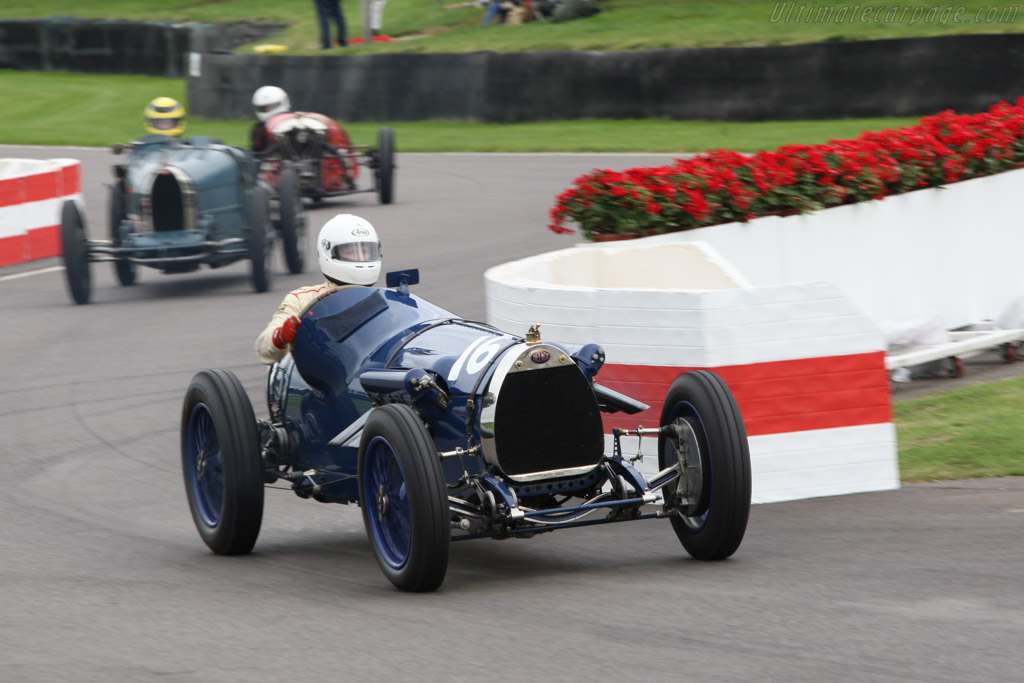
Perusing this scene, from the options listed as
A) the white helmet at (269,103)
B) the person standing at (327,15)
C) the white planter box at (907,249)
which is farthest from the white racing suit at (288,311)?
the person standing at (327,15)

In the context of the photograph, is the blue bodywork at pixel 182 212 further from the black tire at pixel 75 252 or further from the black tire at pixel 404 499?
the black tire at pixel 404 499

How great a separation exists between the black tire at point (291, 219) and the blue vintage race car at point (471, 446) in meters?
8.50

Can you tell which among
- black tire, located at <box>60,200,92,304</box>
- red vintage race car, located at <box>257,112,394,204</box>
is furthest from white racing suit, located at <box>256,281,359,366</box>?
red vintage race car, located at <box>257,112,394,204</box>

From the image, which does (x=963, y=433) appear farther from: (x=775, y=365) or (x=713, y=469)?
(x=713, y=469)

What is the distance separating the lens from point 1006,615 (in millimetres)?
5453

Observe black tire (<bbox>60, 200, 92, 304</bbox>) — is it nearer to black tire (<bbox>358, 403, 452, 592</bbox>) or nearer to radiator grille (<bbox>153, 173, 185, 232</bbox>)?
radiator grille (<bbox>153, 173, 185, 232</bbox>)

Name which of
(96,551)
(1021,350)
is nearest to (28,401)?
(96,551)

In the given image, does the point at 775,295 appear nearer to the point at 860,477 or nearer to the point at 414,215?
the point at 860,477

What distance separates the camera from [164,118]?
15852 mm

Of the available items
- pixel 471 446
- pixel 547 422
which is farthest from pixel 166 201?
pixel 547 422

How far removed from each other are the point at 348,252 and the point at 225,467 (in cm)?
125

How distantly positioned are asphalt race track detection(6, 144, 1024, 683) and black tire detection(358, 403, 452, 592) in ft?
0.45

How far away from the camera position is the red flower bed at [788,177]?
9859 mm

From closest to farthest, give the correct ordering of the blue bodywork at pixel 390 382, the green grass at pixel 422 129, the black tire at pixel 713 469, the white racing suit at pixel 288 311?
the black tire at pixel 713 469, the blue bodywork at pixel 390 382, the white racing suit at pixel 288 311, the green grass at pixel 422 129
